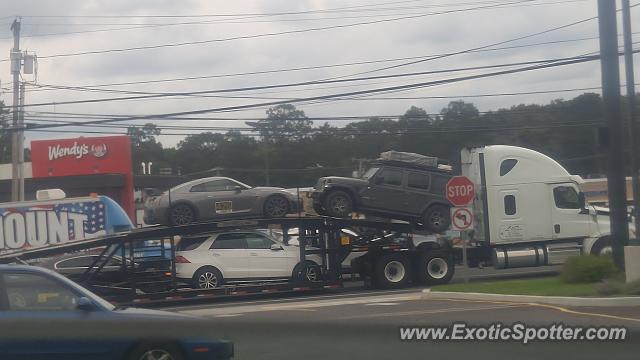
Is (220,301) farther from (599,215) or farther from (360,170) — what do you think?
(599,215)

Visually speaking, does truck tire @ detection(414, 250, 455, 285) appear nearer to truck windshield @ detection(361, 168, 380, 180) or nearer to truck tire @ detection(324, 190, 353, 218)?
truck tire @ detection(324, 190, 353, 218)

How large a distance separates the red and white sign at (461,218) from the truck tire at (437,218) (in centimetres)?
285

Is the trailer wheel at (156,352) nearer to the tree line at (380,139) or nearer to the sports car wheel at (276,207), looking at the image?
the sports car wheel at (276,207)

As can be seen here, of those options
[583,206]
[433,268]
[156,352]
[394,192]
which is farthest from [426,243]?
[156,352]

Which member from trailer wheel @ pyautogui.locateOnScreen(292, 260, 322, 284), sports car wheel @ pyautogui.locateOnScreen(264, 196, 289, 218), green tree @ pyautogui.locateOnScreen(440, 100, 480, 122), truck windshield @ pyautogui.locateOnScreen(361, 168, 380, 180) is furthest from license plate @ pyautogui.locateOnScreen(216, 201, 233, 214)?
green tree @ pyautogui.locateOnScreen(440, 100, 480, 122)

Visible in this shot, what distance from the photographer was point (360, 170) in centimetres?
2339

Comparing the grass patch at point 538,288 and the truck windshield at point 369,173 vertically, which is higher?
the truck windshield at point 369,173

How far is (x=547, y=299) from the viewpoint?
50.2 feet

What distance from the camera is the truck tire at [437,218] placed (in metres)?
22.4

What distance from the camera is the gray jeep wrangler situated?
71.4 ft

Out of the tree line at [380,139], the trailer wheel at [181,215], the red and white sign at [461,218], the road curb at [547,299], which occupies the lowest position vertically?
the road curb at [547,299]

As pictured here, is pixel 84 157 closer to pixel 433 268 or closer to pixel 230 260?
pixel 230 260

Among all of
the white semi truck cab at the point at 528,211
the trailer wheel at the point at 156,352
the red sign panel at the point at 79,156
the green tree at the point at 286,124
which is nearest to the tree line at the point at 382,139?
the green tree at the point at 286,124

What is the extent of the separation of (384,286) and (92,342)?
49.0ft
